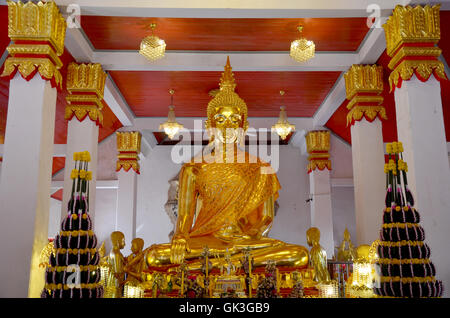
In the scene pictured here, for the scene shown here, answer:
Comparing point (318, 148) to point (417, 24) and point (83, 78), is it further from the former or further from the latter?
point (83, 78)

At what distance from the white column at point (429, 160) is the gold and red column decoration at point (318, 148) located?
478 centimetres

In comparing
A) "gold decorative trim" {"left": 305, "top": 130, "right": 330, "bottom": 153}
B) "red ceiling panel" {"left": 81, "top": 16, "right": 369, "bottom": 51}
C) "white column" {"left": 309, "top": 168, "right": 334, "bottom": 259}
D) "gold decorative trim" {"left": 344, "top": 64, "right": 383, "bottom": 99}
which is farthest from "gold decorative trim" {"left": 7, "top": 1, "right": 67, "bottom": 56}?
"white column" {"left": 309, "top": 168, "right": 334, "bottom": 259}

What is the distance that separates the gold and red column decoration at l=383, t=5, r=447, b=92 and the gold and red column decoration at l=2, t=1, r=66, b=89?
3701 millimetres

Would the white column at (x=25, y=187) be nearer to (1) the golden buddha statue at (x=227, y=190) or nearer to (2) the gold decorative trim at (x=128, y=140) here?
(1) the golden buddha statue at (x=227, y=190)

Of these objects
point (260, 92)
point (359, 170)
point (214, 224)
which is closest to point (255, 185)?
point (214, 224)

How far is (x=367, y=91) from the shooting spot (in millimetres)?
6355

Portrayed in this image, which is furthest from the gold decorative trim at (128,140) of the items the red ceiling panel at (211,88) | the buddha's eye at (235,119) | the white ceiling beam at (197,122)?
the buddha's eye at (235,119)

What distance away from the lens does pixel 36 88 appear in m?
4.54

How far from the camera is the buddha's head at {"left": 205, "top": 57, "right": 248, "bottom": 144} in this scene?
5785 mm

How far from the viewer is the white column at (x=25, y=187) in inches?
165

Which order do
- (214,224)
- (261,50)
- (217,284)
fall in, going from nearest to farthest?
(217,284), (214,224), (261,50)

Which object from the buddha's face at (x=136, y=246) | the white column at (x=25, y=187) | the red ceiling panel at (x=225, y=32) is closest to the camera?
the white column at (x=25, y=187)
